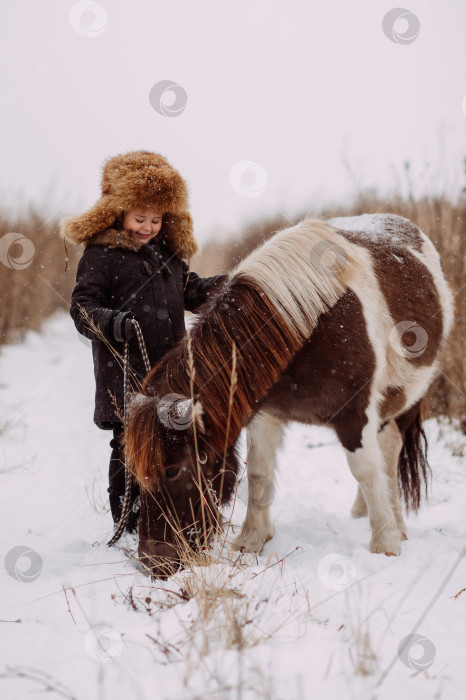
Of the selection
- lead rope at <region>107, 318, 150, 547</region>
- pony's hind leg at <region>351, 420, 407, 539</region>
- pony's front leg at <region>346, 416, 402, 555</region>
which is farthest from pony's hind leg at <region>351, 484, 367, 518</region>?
lead rope at <region>107, 318, 150, 547</region>

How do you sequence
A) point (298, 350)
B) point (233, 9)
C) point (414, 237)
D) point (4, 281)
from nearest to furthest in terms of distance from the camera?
point (298, 350)
point (414, 237)
point (4, 281)
point (233, 9)

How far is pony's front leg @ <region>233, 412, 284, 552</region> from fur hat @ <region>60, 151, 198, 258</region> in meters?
1.52

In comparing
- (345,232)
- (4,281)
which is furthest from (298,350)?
(4,281)

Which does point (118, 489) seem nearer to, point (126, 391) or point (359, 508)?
point (126, 391)

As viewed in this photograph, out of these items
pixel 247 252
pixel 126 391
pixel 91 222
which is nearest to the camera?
pixel 126 391

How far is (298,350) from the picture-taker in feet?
9.61

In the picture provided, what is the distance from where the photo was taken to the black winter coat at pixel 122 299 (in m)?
3.10

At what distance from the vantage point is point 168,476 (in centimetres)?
252

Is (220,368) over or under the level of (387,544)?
over

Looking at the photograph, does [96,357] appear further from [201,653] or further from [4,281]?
[4,281]

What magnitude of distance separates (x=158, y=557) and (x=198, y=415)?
73 cm

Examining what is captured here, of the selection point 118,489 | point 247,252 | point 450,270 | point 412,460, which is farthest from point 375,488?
point 247,252

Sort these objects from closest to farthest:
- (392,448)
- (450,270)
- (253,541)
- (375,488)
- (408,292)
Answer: (375,488)
(253,541)
(408,292)
(392,448)
(450,270)

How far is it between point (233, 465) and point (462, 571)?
1.29 metres
